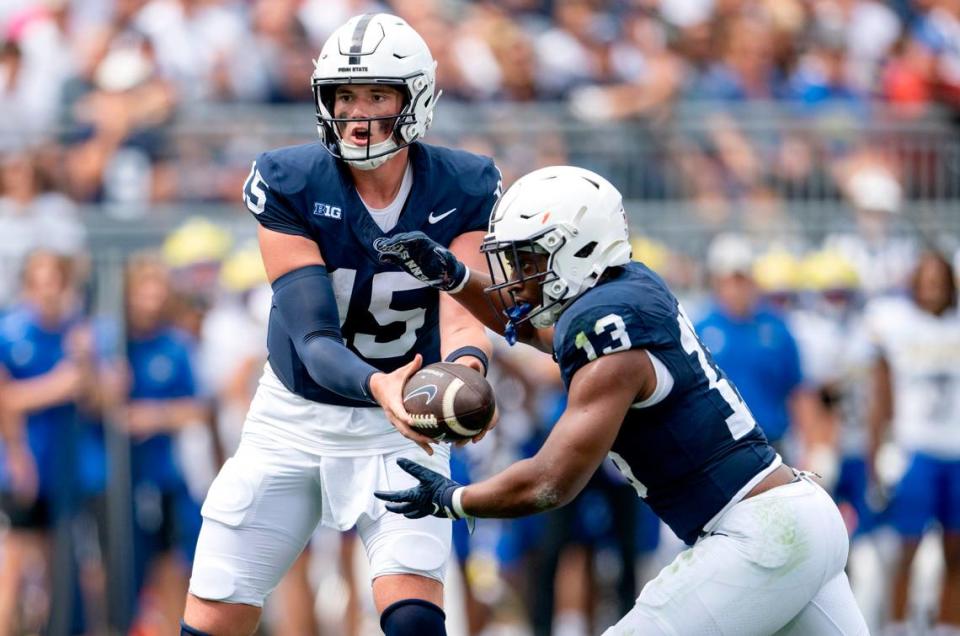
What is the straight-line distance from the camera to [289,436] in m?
5.19

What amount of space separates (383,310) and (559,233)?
→ 0.83 meters

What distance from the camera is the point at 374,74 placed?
5.00 meters

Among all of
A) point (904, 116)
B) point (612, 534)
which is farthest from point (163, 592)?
point (904, 116)

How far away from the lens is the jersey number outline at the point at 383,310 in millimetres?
5121

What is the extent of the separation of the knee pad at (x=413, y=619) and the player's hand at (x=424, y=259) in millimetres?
928

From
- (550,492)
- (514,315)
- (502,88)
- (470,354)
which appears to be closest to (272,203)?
(470,354)

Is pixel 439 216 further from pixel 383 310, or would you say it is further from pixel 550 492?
pixel 550 492

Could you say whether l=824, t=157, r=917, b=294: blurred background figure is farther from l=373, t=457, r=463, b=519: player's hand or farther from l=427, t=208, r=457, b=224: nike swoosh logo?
l=373, t=457, r=463, b=519: player's hand

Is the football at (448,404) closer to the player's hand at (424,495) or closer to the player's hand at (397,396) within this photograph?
the player's hand at (397,396)

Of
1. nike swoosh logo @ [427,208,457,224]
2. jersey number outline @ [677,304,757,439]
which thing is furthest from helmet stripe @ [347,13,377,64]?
jersey number outline @ [677,304,757,439]

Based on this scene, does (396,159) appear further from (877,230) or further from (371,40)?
(877,230)

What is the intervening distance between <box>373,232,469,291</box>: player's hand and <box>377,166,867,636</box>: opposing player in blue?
0.22m

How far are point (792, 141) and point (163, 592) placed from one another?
16.0ft

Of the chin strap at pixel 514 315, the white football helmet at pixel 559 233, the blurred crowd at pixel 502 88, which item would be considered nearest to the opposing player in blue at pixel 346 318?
the chin strap at pixel 514 315
